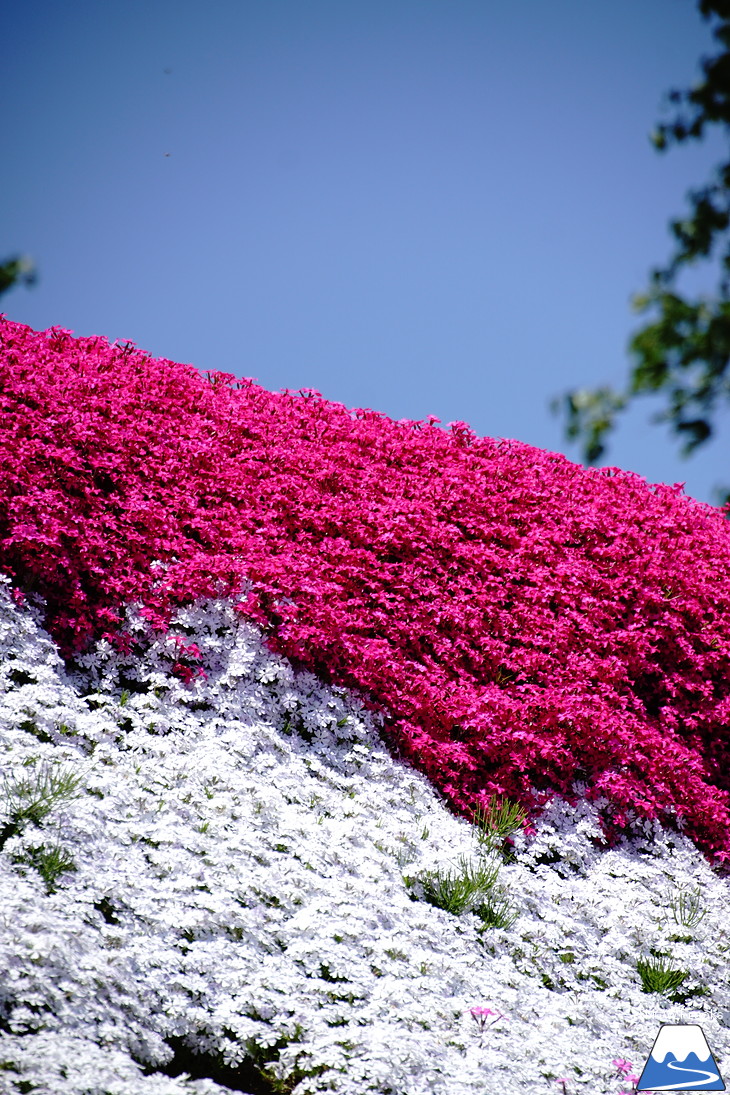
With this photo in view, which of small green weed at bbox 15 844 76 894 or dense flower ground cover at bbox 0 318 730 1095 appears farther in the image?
small green weed at bbox 15 844 76 894

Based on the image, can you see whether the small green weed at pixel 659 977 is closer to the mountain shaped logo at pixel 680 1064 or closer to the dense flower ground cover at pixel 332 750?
the dense flower ground cover at pixel 332 750

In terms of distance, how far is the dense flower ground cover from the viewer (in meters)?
4.52

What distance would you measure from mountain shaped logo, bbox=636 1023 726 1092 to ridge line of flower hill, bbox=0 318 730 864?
7.09 feet

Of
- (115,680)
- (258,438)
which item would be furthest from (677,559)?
(115,680)

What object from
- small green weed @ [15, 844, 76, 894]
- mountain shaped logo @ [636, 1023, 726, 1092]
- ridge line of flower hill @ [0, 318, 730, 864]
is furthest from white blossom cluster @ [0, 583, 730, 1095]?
ridge line of flower hill @ [0, 318, 730, 864]

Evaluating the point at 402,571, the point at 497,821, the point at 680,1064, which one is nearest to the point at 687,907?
the point at 497,821

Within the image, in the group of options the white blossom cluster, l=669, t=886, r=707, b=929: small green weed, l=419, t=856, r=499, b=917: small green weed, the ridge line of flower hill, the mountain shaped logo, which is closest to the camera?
the white blossom cluster

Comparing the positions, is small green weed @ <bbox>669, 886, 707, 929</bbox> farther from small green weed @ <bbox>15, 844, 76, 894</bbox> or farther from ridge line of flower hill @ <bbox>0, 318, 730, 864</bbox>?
small green weed @ <bbox>15, 844, 76, 894</bbox>

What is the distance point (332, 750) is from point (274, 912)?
1.85 meters

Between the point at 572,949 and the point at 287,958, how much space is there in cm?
218

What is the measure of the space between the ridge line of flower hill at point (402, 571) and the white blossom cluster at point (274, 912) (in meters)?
0.30

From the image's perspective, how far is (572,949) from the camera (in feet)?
20.0

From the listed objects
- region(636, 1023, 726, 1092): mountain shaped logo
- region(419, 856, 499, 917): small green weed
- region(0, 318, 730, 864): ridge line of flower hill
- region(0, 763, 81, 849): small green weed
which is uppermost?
region(0, 318, 730, 864): ridge line of flower hill

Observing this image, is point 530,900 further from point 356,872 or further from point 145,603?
point 145,603
